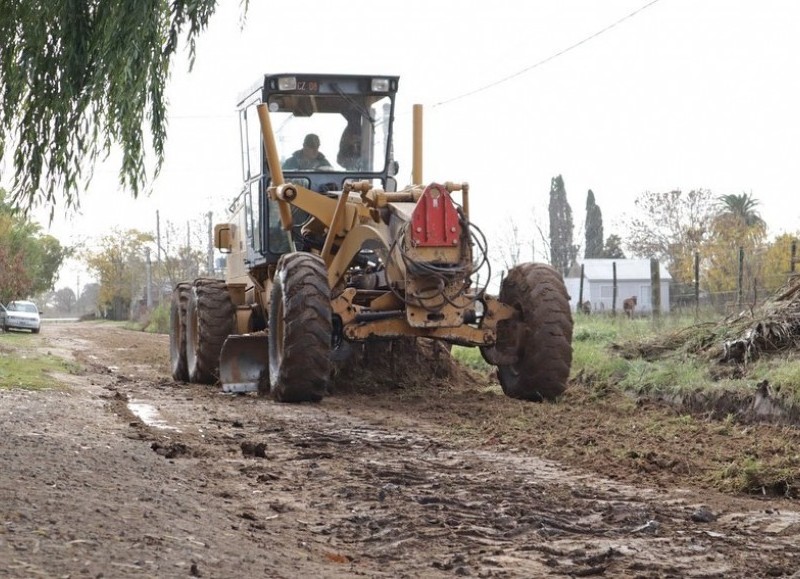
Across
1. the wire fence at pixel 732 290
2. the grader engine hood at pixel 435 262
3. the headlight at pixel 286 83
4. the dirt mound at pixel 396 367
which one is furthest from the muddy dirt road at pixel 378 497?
the wire fence at pixel 732 290

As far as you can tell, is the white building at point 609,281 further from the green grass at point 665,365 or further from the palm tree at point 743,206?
the green grass at point 665,365

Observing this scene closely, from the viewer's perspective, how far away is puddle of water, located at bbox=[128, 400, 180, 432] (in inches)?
459

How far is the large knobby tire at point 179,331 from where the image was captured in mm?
17750

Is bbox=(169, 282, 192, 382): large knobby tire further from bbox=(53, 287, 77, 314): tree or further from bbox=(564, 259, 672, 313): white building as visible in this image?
bbox=(53, 287, 77, 314): tree

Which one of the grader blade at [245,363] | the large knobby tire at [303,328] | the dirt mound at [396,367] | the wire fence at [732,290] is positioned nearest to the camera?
the large knobby tire at [303,328]

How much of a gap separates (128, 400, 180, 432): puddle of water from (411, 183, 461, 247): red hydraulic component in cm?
311

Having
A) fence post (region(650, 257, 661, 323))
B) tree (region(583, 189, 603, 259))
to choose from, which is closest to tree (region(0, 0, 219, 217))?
fence post (region(650, 257, 661, 323))

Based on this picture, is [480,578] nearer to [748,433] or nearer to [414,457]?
[414,457]

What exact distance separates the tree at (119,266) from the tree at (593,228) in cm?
3477

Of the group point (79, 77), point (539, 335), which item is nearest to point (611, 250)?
point (539, 335)

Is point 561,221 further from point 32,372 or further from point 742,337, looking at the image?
point 742,337

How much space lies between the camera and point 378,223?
13625mm

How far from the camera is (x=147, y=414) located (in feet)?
42.0

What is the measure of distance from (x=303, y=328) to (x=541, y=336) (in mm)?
2530
